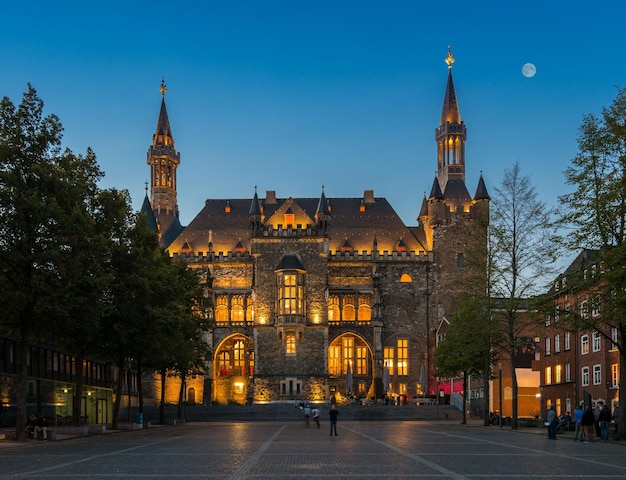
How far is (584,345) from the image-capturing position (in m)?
59.3

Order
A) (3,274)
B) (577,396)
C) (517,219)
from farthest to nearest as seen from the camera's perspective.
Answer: (577,396) < (517,219) < (3,274)

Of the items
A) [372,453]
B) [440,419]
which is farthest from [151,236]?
[440,419]

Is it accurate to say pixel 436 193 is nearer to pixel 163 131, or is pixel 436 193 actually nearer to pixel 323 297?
pixel 323 297

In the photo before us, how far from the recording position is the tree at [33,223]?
3688 cm

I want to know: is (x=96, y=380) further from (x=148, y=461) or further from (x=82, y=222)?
(x=148, y=461)

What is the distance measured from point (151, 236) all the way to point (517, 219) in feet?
71.2

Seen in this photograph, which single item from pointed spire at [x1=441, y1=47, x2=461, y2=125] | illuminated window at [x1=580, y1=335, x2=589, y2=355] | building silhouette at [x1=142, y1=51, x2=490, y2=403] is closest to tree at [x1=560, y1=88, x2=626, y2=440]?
illuminated window at [x1=580, y1=335, x2=589, y2=355]

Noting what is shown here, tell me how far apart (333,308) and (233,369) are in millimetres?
12697

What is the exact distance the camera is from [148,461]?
25250 millimetres

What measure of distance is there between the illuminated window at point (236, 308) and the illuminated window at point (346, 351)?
11.5 m

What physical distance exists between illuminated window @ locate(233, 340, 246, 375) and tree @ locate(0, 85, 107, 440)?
6103 cm

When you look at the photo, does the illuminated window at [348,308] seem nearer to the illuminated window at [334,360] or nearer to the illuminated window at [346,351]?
the illuminated window at [346,351]

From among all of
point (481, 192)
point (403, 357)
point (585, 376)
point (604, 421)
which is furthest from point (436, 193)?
point (604, 421)

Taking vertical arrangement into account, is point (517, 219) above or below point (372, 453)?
above
